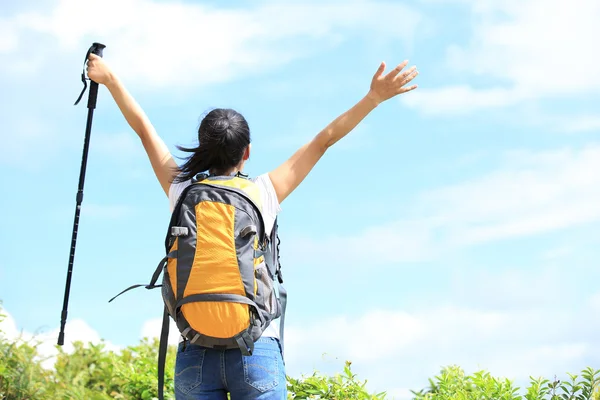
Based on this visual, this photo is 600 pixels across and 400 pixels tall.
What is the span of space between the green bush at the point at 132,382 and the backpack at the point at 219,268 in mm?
1839

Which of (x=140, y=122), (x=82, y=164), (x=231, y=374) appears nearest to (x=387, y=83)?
(x=140, y=122)

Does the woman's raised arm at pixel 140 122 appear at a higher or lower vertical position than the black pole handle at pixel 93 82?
lower

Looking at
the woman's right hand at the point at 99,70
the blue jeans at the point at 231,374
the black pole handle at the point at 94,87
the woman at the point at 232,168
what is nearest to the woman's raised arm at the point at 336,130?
the woman at the point at 232,168

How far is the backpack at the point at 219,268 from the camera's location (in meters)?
3.66

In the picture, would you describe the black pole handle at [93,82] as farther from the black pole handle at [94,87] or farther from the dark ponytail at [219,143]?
the dark ponytail at [219,143]

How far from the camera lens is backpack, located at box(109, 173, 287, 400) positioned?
366 cm

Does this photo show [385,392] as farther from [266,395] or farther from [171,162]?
[171,162]

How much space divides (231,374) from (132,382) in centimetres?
325

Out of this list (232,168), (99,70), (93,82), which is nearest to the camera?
(232,168)

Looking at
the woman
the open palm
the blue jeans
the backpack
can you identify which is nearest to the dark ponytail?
the woman

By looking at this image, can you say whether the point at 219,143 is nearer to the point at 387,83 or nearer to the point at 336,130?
the point at 336,130

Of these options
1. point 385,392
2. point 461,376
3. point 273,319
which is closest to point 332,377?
point 385,392

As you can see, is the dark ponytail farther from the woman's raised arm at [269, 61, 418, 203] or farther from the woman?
the woman's raised arm at [269, 61, 418, 203]

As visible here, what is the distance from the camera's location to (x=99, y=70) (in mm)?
5066
